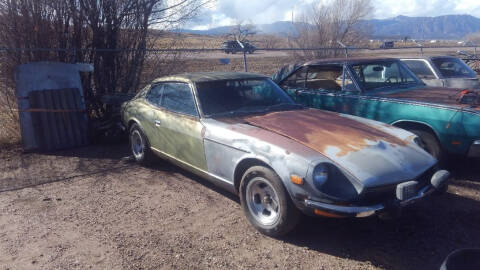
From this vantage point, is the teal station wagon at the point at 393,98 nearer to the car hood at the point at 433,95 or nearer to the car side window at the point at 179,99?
the car hood at the point at 433,95

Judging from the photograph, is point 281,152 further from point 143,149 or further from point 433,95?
point 433,95

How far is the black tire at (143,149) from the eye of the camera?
223 inches

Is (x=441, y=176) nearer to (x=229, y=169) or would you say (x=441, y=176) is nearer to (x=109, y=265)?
(x=229, y=169)

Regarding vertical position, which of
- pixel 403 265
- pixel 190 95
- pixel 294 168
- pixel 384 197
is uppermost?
pixel 190 95

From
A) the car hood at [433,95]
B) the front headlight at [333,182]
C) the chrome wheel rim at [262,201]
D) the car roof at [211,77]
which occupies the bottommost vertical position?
the chrome wheel rim at [262,201]

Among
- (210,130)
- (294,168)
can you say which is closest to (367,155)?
(294,168)

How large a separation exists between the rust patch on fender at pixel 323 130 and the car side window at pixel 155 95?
1.64 m

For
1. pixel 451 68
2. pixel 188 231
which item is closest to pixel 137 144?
pixel 188 231

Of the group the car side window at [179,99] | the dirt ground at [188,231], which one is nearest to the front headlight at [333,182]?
the dirt ground at [188,231]

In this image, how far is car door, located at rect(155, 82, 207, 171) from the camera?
4430 mm

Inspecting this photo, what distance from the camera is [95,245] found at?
142 inches

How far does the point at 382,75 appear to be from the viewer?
641 cm

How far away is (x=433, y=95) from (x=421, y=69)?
282cm

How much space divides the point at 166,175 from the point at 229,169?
1834 millimetres
